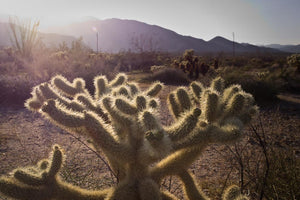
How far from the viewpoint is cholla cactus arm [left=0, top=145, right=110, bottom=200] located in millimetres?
1384

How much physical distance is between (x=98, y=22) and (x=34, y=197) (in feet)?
630

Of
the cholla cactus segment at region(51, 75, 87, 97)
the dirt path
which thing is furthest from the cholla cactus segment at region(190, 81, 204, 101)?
the cholla cactus segment at region(51, 75, 87, 97)

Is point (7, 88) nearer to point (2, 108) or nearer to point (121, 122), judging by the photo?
point (2, 108)

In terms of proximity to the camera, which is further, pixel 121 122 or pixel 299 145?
pixel 299 145

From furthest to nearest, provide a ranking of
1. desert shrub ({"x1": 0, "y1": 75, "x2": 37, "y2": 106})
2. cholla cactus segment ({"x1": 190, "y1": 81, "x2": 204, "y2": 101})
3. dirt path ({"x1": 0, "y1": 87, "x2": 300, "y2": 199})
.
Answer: desert shrub ({"x1": 0, "y1": 75, "x2": 37, "y2": 106}) → dirt path ({"x1": 0, "y1": 87, "x2": 300, "y2": 199}) → cholla cactus segment ({"x1": 190, "y1": 81, "x2": 204, "y2": 101})

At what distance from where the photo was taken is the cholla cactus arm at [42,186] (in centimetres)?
138

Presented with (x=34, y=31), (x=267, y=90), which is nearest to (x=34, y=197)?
(x=267, y=90)

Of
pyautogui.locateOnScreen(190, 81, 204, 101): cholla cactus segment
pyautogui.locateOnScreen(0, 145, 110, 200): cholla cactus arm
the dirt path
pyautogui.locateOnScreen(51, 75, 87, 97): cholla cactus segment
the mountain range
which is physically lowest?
the dirt path

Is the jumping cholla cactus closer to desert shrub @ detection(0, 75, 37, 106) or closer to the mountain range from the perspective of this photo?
desert shrub @ detection(0, 75, 37, 106)

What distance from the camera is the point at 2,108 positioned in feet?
24.2

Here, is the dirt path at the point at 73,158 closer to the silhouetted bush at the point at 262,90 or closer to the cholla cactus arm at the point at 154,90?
the cholla cactus arm at the point at 154,90

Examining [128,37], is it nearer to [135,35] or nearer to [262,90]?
[135,35]

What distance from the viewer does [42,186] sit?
1.45 m

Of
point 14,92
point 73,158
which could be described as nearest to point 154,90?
point 73,158
